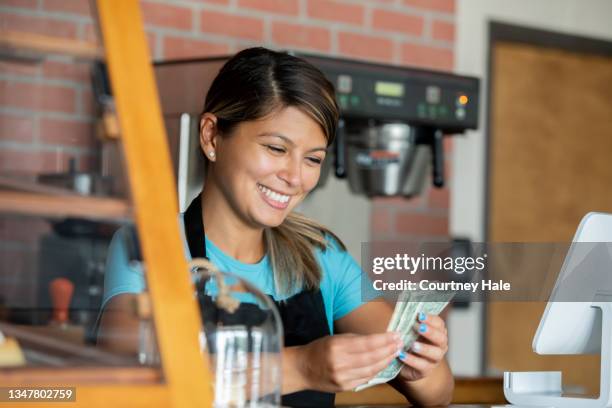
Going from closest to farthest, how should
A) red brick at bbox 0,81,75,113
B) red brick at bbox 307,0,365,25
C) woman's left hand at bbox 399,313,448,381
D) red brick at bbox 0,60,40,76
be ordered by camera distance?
red brick at bbox 0,60,40,76 → red brick at bbox 0,81,75,113 → woman's left hand at bbox 399,313,448,381 → red brick at bbox 307,0,365,25

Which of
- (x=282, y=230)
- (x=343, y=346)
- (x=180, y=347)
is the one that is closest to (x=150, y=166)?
(x=180, y=347)

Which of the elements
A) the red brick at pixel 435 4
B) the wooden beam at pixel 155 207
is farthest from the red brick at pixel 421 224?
the wooden beam at pixel 155 207

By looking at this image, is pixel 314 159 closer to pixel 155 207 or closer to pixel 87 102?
pixel 87 102

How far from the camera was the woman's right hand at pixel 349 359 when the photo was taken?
1513mm

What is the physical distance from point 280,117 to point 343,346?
0.51m

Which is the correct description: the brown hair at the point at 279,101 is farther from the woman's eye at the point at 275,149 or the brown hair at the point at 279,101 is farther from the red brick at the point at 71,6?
the red brick at the point at 71,6

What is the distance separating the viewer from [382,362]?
154 centimetres

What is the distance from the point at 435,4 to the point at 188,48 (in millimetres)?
966

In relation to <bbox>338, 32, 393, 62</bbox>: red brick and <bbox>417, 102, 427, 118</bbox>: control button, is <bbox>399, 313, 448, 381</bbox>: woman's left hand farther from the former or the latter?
<bbox>338, 32, 393, 62</bbox>: red brick

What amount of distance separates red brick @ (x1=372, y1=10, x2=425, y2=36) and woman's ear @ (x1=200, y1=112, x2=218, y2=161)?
156 cm

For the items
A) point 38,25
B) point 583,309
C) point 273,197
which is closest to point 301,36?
point 273,197

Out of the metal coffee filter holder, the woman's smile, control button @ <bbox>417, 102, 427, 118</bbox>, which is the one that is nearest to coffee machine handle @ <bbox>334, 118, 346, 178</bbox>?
the metal coffee filter holder

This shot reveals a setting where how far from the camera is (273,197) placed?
1858 mm

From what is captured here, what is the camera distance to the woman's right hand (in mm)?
1513
